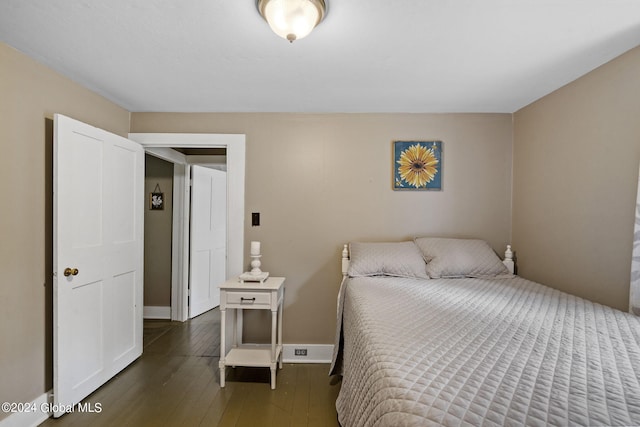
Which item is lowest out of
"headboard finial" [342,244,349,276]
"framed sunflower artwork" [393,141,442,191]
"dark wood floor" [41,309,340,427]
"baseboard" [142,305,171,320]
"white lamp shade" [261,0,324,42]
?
"dark wood floor" [41,309,340,427]

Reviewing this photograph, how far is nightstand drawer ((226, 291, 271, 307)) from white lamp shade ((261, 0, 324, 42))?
5.64 ft

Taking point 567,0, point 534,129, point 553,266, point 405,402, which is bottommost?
point 405,402

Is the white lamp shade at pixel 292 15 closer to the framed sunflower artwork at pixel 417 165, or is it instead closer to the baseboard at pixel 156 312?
the framed sunflower artwork at pixel 417 165

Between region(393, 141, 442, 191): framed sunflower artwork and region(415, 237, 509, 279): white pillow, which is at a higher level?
region(393, 141, 442, 191): framed sunflower artwork

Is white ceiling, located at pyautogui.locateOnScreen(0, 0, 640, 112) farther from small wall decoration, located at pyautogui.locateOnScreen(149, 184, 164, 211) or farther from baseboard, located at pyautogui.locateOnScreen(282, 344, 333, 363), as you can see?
baseboard, located at pyautogui.locateOnScreen(282, 344, 333, 363)

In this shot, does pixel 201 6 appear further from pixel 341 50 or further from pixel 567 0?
pixel 567 0

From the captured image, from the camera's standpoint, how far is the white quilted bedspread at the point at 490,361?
80 cm

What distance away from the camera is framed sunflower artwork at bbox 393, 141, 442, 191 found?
273 cm

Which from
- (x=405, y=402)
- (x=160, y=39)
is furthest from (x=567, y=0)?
(x=160, y=39)

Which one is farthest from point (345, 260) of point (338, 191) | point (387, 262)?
point (338, 191)

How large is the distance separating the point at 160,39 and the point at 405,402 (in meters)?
1.94

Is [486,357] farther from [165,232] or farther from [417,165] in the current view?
[165,232]

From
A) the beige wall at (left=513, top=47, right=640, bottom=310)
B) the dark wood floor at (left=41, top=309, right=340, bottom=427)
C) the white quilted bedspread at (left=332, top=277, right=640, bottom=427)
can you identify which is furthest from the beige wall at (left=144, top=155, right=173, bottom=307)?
the beige wall at (left=513, top=47, right=640, bottom=310)

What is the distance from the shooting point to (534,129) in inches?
96.2
